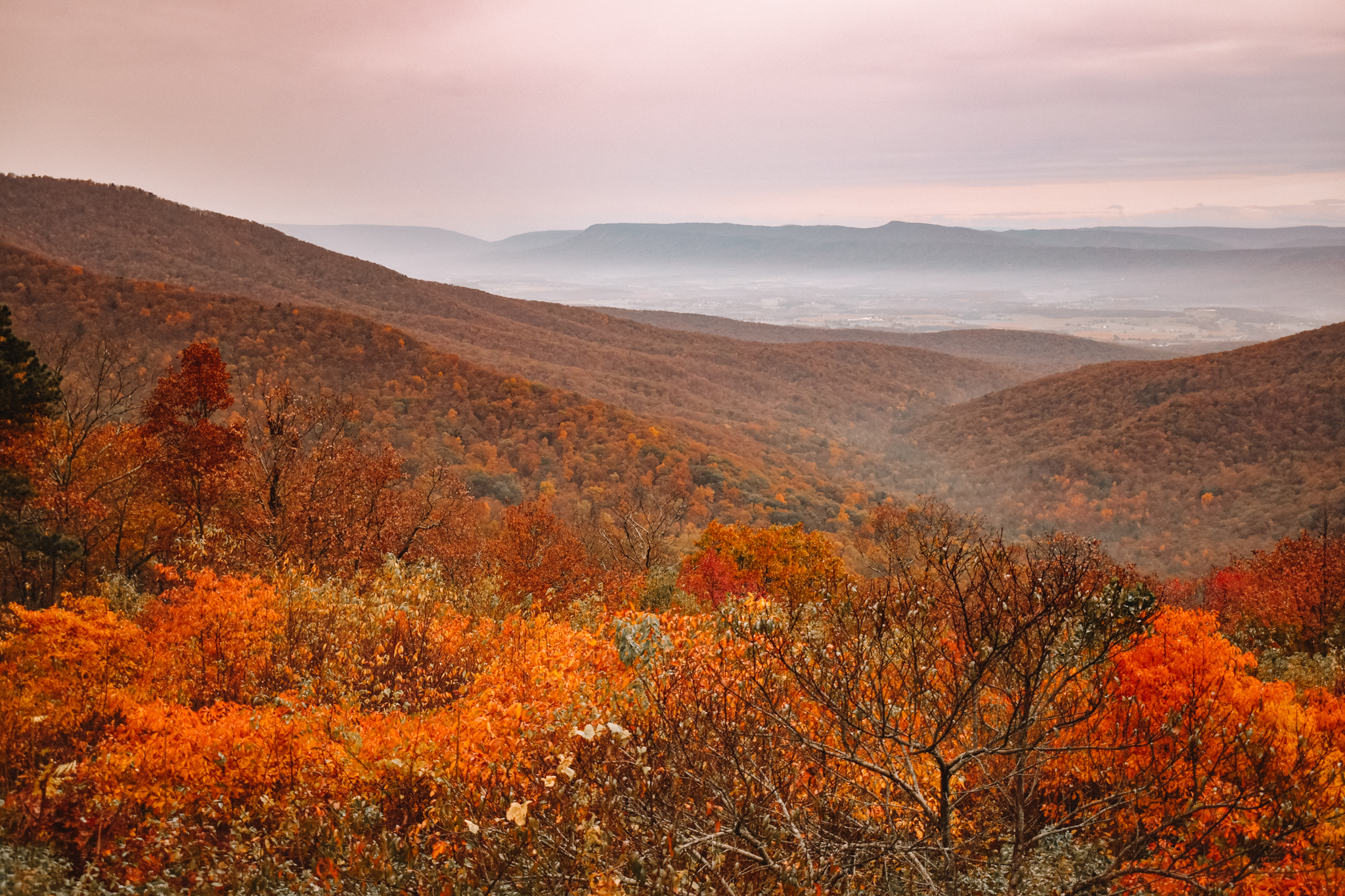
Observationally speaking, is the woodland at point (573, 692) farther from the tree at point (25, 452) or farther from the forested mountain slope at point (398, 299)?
the forested mountain slope at point (398, 299)

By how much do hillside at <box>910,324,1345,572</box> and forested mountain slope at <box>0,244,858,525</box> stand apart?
42.8 meters

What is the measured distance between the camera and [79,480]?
25516 mm

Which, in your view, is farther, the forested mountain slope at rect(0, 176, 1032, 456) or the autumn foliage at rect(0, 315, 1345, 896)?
the forested mountain slope at rect(0, 176, 1032, 456)

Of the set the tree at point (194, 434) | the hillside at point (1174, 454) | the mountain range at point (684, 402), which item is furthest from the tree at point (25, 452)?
the hillside at point (1174, 454)

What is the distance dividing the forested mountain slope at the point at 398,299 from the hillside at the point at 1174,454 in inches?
1439

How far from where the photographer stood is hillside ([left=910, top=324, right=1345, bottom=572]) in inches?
3780

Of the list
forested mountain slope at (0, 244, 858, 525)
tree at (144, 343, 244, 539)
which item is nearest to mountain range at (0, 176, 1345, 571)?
forested mountain slope at (0, 244, 858, 525)

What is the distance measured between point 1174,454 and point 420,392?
11358 centimetres

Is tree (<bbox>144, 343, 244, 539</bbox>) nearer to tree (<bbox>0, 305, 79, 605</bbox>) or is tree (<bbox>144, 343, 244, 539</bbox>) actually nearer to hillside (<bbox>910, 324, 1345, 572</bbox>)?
tree (<bbox>0, 305, 79, 605</bbox>)

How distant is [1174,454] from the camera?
119m

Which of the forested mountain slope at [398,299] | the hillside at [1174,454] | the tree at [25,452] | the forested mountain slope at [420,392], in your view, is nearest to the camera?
the tree at [25,452]

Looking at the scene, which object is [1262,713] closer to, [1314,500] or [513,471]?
[513,471]

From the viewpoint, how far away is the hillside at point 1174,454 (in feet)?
315

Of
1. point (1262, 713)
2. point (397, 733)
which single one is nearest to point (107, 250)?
point (397, 733)
